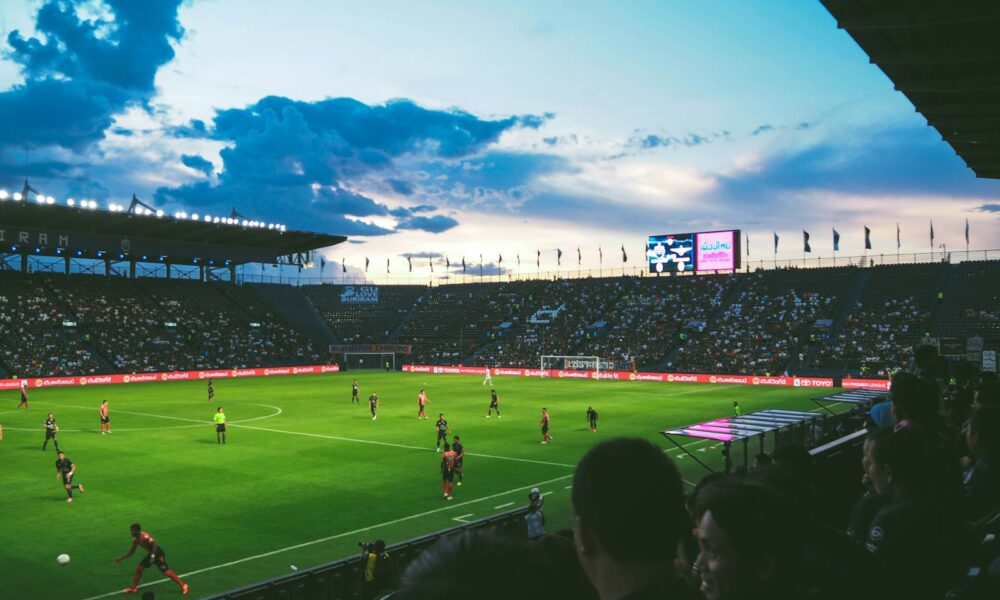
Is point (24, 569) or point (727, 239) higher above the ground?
point (727, 239)

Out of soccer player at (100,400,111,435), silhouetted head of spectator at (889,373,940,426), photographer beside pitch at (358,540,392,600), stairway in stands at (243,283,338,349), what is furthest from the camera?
stairway in stands at (243,283,338,349)

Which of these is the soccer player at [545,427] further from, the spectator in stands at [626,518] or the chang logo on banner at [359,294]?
the chang logo on banner at [359,294]

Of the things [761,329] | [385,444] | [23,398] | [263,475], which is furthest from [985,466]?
[761,329]

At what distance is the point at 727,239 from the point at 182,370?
200 feet

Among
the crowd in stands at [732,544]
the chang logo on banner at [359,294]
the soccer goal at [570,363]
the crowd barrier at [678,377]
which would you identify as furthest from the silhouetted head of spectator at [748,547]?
the chang logo on banner at [359,294]

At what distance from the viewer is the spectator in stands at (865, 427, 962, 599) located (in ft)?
15.7

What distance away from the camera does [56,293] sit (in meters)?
81.1

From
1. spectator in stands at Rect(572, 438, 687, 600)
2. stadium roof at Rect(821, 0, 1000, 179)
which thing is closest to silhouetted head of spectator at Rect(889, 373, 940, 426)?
spectator in stands at Rect(572, 438, 687, 600)

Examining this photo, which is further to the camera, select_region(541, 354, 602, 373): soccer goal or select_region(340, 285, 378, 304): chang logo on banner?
select_region(340, 285, 378, 304): chang logo on banner

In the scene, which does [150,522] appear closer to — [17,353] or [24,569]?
[24,569]

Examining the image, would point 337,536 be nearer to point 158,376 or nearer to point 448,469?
point 448,469

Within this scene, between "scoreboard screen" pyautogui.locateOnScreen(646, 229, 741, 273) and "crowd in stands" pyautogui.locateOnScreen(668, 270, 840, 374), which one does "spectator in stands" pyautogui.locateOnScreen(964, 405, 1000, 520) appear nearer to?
"crowd in stands" pyautogui.locateOnScreen(668, 270, 840, 374)

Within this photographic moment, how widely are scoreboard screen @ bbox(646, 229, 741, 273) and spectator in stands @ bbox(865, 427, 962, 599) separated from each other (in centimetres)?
8152

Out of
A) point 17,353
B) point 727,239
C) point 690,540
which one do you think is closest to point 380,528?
point 690,540
